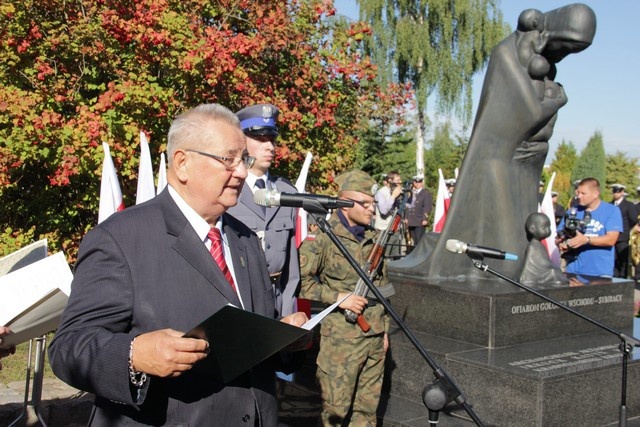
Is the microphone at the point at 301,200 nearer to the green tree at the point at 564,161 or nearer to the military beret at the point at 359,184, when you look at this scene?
the military beret at the point at 359,184

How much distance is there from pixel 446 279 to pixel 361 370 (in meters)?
2.19

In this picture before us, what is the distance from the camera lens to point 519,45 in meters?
6.63

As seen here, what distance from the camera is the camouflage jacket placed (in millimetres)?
4625

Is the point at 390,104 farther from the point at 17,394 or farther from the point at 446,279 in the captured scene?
the point at 17,394

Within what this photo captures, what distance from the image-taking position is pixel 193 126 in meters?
2.35

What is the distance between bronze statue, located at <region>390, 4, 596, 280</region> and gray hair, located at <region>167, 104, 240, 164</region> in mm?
4623

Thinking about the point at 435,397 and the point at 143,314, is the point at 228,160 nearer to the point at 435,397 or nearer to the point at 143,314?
the point at 143,314

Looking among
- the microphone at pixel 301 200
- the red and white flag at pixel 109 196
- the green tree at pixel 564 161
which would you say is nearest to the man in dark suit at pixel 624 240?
the red and white flag at pixel 109 196

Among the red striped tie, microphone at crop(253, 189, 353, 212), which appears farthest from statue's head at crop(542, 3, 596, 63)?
the red striped tie

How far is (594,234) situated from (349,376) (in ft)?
15.2

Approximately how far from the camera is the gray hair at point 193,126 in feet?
7.68

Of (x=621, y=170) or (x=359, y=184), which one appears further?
(x=621, y=170)

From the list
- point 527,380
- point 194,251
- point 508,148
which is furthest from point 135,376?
Answer: point 508,148

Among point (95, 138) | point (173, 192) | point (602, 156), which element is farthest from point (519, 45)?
point (602, 156)
